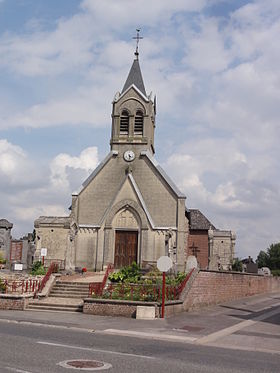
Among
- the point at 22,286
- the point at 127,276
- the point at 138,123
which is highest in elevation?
the point at 138,123

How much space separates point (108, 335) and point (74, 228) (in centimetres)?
1977

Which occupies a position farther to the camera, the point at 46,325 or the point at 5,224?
the point at 5,224

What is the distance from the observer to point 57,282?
23906 mm

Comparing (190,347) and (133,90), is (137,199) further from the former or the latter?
(190,347)

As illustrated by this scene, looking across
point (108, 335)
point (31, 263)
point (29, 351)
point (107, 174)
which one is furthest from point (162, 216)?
point (29, 351)

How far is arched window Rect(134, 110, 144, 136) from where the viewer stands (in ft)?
126

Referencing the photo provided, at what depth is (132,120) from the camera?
38469mm

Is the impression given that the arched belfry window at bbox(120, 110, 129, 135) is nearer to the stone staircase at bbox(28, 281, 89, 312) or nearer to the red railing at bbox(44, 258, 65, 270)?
the red railing at bbox(44, 258, 65, 270)

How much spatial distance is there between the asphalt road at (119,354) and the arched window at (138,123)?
2638cm

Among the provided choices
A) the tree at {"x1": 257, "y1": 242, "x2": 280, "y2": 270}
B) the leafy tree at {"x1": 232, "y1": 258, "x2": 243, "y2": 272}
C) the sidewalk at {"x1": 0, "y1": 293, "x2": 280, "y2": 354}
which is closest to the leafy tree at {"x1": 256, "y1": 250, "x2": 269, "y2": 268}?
the tree at {"x1": 257, "y1": 242, "x2": 280, "y2": 270}

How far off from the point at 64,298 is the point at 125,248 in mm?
13898

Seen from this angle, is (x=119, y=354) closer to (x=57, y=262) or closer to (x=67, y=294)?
(x=67, y=294)

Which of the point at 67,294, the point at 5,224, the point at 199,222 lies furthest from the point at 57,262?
the point at 199,222

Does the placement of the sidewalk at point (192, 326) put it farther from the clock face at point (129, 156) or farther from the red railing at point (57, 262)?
the clock face at point (129, 156)
